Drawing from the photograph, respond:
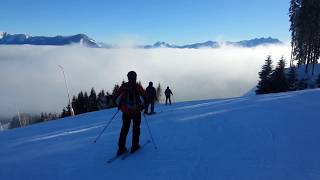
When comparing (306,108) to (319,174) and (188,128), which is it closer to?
(188,128)

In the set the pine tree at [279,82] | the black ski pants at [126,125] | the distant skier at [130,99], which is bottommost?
the pine tree at [279,82]

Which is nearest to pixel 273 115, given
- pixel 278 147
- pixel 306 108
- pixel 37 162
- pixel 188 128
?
pixel 306 108

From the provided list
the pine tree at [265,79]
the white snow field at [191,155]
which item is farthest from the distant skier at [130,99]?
the pine tree at [265,79]

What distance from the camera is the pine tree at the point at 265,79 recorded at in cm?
5876

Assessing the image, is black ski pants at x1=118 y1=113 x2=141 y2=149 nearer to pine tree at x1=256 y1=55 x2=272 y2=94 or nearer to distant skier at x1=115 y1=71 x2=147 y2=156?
distant skier at x1=115 y1=71 x2=147 y2=156

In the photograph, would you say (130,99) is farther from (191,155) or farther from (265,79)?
(265,79)

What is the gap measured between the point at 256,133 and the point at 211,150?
9.14 feet

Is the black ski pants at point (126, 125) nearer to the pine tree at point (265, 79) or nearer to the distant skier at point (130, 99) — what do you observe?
the distant skier at point (130, 99)

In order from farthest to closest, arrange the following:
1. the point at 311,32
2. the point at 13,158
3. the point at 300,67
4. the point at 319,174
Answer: the point at 300,67 → the point at 311,32 → the point at 13,158 → the point at 319,174

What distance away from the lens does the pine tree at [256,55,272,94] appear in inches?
2313

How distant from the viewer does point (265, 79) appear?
205 feet

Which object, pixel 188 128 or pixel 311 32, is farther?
pixel 311 32

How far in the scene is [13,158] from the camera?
1186 cm

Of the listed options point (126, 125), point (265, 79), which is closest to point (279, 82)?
point (265, 79)
